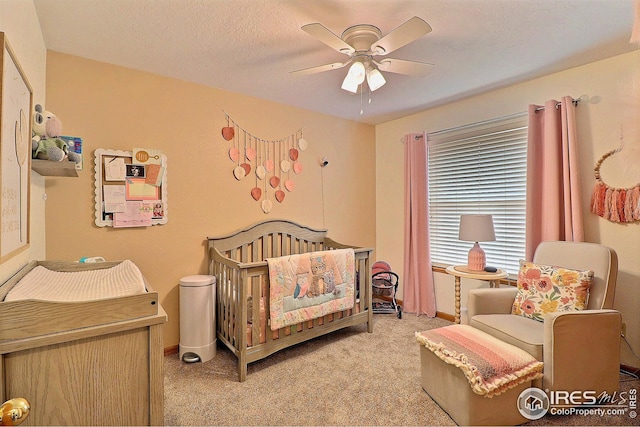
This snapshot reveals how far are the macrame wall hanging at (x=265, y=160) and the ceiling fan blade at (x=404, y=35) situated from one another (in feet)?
5.34

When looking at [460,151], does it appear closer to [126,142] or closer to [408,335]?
[408,335]

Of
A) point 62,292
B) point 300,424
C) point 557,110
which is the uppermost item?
point 557,110

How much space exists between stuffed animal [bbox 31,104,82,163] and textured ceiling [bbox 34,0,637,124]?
0.64 meters

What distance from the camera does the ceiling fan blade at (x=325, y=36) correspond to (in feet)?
5.25

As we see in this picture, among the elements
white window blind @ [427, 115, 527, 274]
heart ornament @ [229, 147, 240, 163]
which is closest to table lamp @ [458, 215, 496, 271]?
white window blind @ [427, 115, 527, 274]

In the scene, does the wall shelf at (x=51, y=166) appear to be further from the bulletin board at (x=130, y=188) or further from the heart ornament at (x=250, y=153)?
the heart ornament at (x=250, y=153)

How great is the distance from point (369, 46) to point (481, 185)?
2.00m

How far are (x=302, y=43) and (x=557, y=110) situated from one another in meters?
2.15

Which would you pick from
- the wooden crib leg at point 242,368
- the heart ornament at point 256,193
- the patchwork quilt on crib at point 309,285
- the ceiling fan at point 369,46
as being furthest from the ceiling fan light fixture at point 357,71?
the wooden crib leg at point 242,368

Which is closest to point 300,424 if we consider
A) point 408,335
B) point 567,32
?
point 408,335

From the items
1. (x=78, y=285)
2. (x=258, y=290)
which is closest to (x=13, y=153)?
(x=78, y=285)

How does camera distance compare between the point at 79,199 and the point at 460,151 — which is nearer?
the point at 79,199

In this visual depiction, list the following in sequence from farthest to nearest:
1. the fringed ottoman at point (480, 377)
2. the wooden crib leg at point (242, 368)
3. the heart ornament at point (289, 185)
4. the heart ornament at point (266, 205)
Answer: the heart ornament at point (289, 185), the heart ornament at point (266, 205), the wooden crib leg at point (242, 368), the fringed ottoman at point (480, 377)

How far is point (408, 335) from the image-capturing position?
3.09 m
